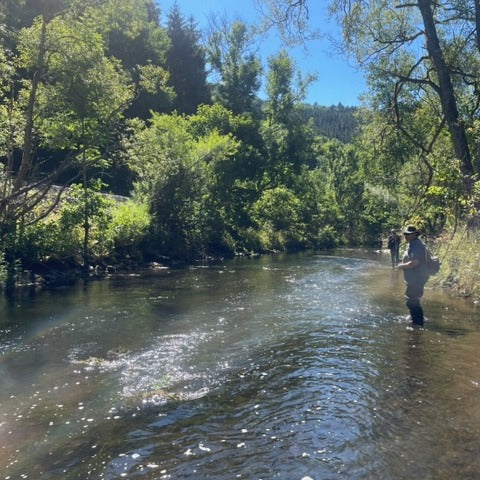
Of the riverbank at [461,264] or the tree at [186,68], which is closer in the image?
the riverbank at [461,264]

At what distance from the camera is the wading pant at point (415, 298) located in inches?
390

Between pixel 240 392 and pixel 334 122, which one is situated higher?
pixel 334 122

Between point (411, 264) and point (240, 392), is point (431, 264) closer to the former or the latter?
point (411, 264)

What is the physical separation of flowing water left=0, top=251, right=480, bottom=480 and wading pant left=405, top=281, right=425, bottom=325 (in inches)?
11.4

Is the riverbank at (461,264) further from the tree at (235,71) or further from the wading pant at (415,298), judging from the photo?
the tree at (235,71)

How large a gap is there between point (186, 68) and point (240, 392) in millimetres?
55624

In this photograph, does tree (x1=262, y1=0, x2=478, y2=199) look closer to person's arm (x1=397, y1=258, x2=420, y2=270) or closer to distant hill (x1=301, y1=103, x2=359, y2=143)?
person's arm (x1=397, y1=258, x2=420, y2=270)

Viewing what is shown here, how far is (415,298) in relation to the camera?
10.2 meters

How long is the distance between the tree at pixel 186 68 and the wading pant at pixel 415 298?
48849 mm

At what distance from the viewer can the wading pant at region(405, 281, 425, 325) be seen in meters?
9.90

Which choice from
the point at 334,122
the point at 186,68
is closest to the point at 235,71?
the point at 186,68

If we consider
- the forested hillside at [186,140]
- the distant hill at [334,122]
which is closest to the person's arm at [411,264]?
the forested hillside at [186,140]

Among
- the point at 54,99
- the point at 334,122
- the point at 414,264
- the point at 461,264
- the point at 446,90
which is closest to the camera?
the point at 414,264

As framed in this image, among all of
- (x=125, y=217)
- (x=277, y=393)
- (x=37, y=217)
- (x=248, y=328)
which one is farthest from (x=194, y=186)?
(x=277, y=393)
